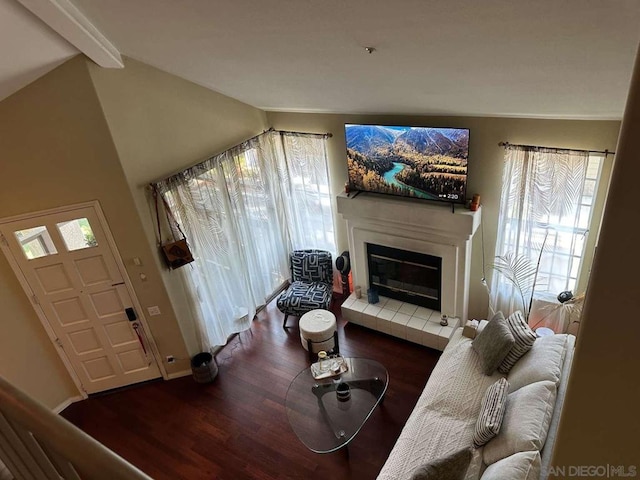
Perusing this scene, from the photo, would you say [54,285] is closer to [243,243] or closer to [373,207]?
[243,243]

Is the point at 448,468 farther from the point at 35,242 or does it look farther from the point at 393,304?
the point at 35,242

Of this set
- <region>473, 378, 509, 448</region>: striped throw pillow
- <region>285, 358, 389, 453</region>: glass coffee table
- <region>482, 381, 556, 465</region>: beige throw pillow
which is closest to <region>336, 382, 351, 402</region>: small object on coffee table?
<region>285, 358, 389, 453</region>: glass coffee table

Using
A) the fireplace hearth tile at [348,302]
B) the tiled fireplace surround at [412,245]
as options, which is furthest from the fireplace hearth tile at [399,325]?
the fireplace hearth tile at [348,302]

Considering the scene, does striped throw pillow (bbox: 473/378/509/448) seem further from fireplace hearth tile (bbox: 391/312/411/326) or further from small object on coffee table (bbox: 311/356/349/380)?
A: fireplace hearth tile (bbox: 391/312/411/326)

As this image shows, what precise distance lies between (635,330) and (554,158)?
3.38 meters

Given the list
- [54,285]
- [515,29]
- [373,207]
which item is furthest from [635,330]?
[54,285]

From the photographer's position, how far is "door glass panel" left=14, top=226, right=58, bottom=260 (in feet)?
12.7

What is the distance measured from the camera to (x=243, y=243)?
5.22 m

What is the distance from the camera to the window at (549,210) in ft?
12.4

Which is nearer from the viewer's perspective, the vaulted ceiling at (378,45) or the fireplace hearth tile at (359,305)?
the vaulted ceiling at (378,45)

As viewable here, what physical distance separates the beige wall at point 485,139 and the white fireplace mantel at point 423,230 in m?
0.16

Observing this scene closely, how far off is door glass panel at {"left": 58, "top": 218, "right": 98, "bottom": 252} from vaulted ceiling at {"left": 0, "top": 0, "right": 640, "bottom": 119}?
1.18m

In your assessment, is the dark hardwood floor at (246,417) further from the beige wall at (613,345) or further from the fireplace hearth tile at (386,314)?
the beige wall at (613,345)

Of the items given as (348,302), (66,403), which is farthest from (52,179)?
(348,302)
